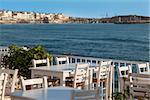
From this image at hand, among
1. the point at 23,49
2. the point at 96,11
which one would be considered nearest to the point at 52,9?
the point at 96,11

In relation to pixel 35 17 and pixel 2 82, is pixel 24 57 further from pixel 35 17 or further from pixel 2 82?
pixel 35 17

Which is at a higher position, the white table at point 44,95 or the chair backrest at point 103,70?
the white table at point 44,95

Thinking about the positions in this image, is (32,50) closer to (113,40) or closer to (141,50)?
(141,50)

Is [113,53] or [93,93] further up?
[93,93]

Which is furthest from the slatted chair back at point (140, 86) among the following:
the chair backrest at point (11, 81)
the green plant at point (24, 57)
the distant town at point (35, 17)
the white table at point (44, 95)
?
the distant town at point (35, 17)

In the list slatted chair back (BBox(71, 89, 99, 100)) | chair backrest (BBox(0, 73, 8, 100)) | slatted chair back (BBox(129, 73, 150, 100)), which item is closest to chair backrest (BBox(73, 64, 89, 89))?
slatted chair back (BBox(129, 73, 150, 100))

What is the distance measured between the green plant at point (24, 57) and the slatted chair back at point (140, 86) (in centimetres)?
296

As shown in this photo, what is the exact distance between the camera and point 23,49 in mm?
8109

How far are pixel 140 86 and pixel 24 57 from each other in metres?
3.24

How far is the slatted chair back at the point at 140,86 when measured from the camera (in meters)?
4.93

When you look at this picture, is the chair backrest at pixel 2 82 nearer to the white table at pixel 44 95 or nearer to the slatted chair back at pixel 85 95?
the white table at pixel 44 95

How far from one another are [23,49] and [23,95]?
13.7ft

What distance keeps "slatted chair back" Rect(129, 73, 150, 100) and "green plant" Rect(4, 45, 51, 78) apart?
2.96 meters

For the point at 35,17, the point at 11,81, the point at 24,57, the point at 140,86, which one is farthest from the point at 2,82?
the point at 35,17
